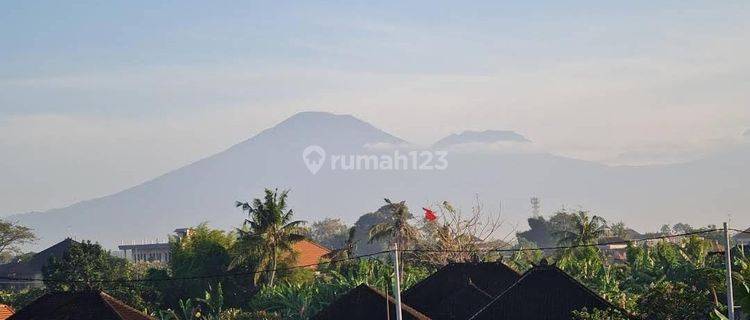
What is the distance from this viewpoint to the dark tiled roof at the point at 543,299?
65.4 m

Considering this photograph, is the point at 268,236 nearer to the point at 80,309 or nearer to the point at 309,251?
the point at 309,251

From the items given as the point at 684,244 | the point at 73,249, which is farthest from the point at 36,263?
Result: the point at 684,244

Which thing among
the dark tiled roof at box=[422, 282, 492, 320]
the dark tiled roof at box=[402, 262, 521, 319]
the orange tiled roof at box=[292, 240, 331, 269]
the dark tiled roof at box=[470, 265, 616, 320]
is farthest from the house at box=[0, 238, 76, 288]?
the dark tiled roof at box=[470, 265, 616, 320]

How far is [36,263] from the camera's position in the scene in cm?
18825

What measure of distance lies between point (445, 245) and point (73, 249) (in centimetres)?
3343

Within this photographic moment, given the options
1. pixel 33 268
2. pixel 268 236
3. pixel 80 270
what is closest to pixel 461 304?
pixel 268 236

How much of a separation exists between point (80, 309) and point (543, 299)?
2417 centimetres

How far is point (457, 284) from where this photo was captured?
7981 centimetres

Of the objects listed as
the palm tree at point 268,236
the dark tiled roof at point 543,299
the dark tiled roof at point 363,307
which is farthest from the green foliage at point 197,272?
the dark tiled roof at point 543,299

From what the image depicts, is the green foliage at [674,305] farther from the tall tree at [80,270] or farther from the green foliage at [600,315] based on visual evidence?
the tall tree at [80,270]

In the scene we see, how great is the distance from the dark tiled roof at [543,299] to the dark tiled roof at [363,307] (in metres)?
4.10

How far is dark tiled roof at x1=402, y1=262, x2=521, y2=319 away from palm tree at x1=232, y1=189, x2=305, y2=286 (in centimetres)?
2861

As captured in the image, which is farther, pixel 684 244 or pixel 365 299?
pixel 684 244

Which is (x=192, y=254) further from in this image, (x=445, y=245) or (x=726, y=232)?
(x=726, y=232)
